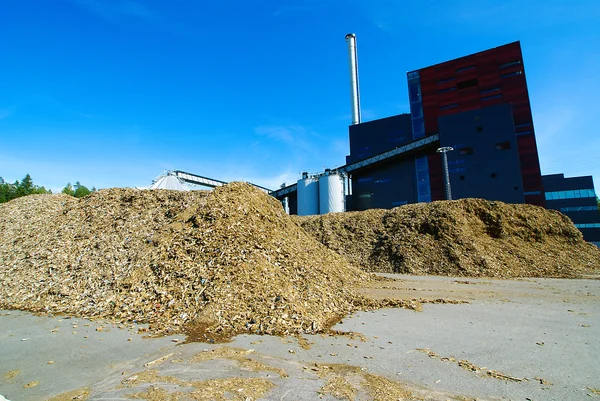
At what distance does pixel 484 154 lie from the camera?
33.0m

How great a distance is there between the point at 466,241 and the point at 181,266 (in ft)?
41.3

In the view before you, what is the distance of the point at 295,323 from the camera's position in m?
5.27

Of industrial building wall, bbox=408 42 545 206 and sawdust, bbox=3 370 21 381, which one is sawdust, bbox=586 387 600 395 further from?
industrial building wall, bbox=408 42 545 206

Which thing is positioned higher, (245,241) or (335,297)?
(245,241)

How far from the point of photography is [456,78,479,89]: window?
1576 inches

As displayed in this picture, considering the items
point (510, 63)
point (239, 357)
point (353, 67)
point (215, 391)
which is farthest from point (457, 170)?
point (215, 391)

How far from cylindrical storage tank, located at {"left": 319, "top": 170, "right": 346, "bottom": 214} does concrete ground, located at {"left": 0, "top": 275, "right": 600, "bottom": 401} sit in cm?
2924

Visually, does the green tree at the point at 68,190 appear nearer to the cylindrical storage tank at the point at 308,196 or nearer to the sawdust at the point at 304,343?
the cylindrical storage tank at the point at 308,196

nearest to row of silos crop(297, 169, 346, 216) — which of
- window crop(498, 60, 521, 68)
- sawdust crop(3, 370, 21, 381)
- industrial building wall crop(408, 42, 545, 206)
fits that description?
industrial building wall crop(408, 42, 545, 206)

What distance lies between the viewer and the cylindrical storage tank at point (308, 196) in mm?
36875

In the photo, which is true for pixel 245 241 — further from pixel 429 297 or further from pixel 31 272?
pixel 31 272

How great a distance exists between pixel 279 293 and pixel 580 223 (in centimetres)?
4764

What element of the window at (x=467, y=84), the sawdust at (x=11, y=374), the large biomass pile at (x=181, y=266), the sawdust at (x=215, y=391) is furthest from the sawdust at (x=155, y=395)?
the window at (x=467, y=84)

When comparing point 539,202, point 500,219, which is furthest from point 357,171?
point 500,219
